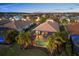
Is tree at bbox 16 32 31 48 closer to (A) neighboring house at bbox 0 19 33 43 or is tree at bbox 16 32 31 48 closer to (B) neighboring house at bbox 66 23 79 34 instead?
(A) neighboring house at bbox 0 19 33 43

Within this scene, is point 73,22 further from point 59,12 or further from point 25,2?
point 25,2

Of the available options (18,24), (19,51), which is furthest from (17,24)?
(19,51)

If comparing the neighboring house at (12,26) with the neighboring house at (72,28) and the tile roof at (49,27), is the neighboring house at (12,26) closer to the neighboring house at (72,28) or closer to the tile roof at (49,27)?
the tile roof at (49,27)

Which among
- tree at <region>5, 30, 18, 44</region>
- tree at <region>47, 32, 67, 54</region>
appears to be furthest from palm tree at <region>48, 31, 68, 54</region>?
tree at <region>5, 30, 18, 44</region>

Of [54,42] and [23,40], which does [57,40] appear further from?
[23,40]

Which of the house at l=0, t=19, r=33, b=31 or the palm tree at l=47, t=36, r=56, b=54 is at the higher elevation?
the house at l=0, t=19, r=33, b=31

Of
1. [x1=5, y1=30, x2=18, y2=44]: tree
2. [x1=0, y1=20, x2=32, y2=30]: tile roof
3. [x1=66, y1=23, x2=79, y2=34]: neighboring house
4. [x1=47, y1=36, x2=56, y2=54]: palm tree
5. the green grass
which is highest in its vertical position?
[x1=0, y1=20, x2=32, y2=30]: tile roof

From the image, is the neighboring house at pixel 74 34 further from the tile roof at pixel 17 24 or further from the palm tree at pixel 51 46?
the tile roof at pixel 17 24

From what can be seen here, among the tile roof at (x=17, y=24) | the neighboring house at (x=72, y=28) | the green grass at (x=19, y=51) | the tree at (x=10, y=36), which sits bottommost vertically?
the green grass at (x=19, y=51)

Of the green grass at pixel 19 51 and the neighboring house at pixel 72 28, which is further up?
the neighboring house at pixel 72 28

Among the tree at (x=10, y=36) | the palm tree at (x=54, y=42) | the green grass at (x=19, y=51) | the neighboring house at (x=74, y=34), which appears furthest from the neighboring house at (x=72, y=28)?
the tree at (x=10, y=36)
